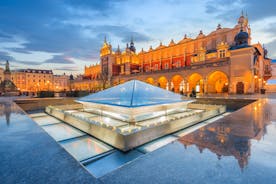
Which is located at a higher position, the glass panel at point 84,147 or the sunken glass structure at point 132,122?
the sunken glass structure at point 132,122

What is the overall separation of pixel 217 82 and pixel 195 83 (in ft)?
12.9

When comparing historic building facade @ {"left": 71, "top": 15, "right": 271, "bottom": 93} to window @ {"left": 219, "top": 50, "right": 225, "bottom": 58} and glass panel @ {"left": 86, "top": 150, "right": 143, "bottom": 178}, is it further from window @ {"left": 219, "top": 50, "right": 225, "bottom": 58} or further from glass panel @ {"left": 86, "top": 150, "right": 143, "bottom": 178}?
glass panel @ {"left": 86, "top": 150, "right": 143, "bottom": 178}

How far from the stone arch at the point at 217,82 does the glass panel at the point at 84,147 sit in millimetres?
20901

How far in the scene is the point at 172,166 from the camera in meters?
1.48

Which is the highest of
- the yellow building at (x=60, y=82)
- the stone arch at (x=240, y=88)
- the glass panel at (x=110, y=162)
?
the yellow building at (x=60, y=82)

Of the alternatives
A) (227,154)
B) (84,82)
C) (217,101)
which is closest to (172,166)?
(227,154)

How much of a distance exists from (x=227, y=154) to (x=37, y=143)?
2637mm

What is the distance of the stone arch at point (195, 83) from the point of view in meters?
23.7

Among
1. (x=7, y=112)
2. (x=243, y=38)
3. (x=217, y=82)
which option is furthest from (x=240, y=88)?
(x=7, y=112)

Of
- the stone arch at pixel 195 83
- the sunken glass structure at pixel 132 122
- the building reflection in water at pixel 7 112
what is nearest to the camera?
the sunken glass structure at pixel 132 122

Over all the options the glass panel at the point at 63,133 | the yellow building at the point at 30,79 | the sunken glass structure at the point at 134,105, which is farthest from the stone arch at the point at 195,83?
the yellow building at the point at 30,79

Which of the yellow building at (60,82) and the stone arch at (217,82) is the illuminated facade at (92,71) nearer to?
the yellow building at (60,82)

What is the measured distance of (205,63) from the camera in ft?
80.8

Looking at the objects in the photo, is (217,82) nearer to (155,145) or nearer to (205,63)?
(205,63)
